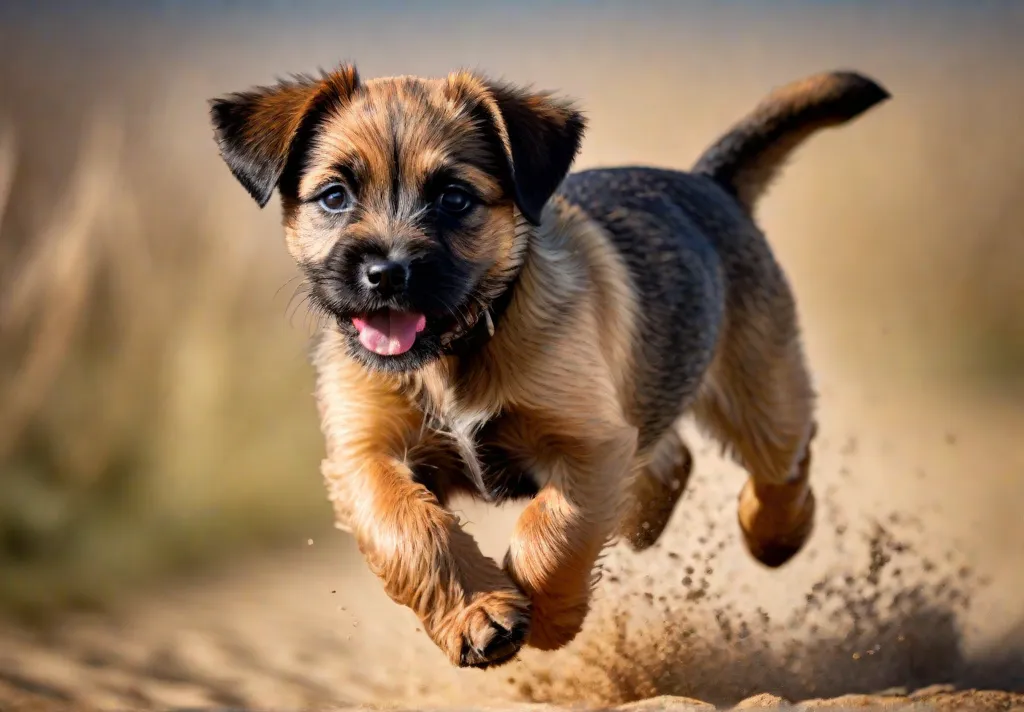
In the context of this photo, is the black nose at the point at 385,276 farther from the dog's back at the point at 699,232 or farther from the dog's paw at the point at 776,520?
the dog's paw at the point at 776,520

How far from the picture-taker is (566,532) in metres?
3.74

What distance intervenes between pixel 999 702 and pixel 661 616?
1725 millimetres

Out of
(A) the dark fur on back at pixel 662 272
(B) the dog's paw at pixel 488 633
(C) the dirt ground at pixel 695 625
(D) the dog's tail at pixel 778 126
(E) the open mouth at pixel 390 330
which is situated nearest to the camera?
(B) the dog's paw at pixel 488 633

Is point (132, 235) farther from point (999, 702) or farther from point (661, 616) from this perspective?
→ point (999, 702)

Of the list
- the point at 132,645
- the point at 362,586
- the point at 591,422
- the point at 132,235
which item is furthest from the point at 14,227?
the point at 591,422

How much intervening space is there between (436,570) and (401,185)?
1.22 m

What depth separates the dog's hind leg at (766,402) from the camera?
5461 millimetres

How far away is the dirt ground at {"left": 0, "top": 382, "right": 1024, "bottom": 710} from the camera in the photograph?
5.87 m

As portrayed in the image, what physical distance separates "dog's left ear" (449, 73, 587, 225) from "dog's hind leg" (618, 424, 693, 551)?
2255mm

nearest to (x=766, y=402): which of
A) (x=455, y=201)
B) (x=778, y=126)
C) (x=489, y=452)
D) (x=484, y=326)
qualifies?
(x=778, y=126)

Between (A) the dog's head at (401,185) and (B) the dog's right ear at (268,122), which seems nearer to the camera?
(A) the dog's head at (401,185)

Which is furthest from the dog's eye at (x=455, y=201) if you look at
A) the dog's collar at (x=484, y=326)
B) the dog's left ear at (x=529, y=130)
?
the dog's collar at (x=484, y=326)

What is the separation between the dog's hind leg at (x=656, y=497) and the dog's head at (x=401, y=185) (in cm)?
227

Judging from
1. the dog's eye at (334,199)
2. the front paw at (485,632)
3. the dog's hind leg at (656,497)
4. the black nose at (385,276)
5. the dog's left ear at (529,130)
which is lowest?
the dog's hind leg at (656,497)
